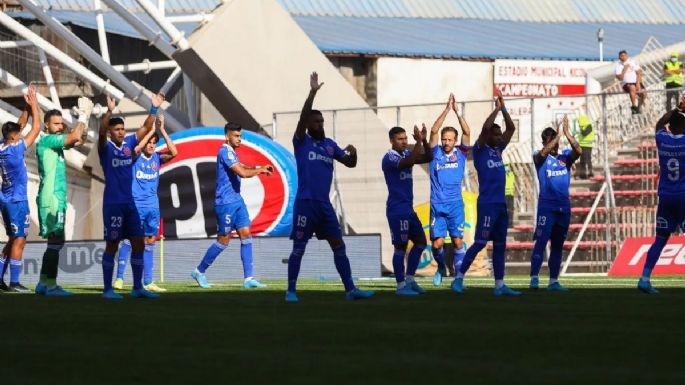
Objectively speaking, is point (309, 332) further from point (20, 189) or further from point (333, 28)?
point (333, 28)

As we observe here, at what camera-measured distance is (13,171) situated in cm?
1989

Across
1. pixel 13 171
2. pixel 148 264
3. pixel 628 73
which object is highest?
Result: pixel 628 73

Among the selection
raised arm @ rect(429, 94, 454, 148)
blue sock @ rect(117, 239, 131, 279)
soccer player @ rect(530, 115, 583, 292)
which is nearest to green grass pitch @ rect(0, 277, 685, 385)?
soccer player @ rect(530, 115, 583, 292)

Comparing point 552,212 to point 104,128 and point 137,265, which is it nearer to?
point 137,265

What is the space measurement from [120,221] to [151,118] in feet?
4.33

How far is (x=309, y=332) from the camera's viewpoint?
12.0 meters

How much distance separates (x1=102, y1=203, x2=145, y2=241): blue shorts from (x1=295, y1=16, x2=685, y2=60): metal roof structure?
28.2 meters

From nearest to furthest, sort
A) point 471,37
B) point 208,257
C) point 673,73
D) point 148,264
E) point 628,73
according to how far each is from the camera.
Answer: point 148,264 → point 208,257 → point 673,73 → point 628,73 → point 471,37

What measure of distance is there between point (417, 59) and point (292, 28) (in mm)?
11870

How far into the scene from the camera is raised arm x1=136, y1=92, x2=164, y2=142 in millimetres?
18156

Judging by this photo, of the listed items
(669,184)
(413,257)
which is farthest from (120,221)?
(669,184)

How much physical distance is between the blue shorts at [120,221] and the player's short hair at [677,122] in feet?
22.4

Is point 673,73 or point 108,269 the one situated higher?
point 673,73

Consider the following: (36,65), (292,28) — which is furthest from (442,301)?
(36,65)
